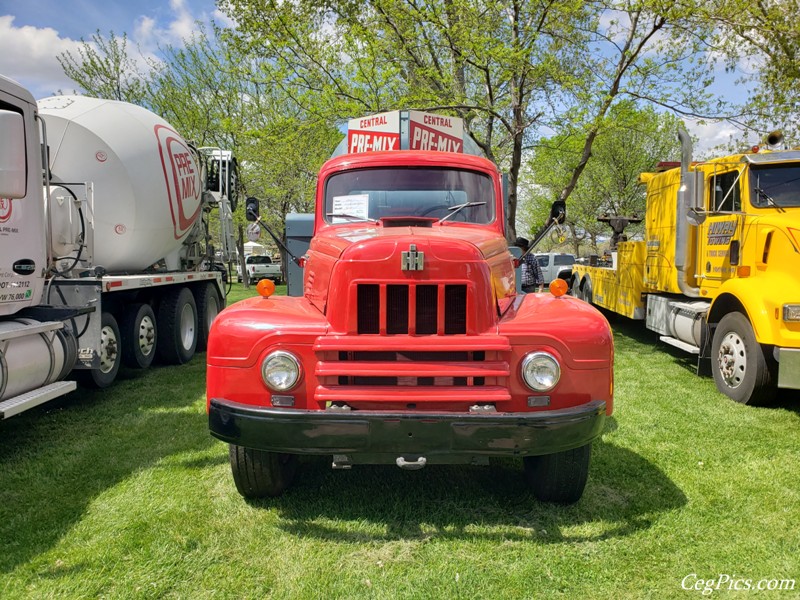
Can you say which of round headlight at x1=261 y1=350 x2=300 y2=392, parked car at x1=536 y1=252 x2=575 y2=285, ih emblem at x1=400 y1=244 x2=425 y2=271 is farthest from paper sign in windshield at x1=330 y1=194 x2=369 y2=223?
parked car at x1=536 y1=252 x2=575 y2=285

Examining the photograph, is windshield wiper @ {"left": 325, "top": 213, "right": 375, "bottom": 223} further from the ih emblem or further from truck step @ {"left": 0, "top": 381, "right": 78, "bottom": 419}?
truck step @ {"left": 0, "top": 381, "right": 78, "bottom": 419}

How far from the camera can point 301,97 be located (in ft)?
33.6

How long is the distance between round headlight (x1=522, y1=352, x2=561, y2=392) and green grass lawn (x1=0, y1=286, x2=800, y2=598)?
88 cm

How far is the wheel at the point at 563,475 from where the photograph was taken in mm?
3279

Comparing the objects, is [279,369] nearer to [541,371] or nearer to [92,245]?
[541,371]

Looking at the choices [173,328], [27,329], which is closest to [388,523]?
[27,329]

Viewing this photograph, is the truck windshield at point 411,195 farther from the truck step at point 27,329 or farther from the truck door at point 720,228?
the truck door at point 720,228

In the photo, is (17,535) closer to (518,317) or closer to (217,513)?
(217,513)

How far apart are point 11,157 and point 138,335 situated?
337 centimetres

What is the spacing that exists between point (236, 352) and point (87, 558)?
1.30m

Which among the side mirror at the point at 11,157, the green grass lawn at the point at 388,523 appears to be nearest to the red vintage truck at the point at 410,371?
the green grass lawn at the point at 388,523

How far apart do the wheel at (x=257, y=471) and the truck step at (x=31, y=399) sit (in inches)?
77.9

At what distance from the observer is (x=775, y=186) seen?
20.3 ft

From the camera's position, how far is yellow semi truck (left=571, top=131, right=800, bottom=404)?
539 centimetres
